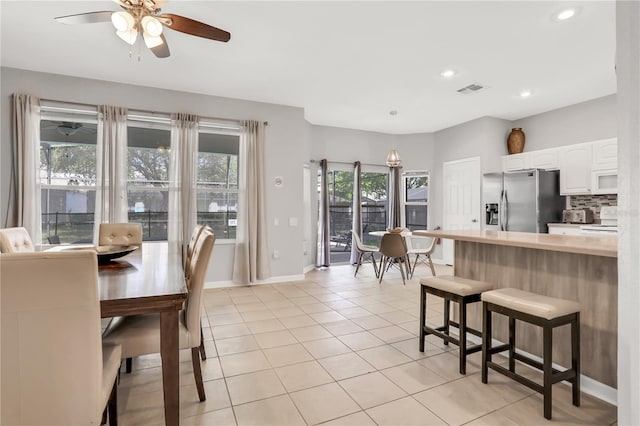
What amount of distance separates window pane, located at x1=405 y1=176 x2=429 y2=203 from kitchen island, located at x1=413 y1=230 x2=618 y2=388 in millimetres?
4676

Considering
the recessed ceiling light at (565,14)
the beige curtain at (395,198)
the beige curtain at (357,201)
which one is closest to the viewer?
the recessed ceiling light at (565,14)

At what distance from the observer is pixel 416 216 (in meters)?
7.52

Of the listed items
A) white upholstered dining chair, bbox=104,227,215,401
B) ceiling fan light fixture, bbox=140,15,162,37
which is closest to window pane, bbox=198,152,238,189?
ceiling fan light fixture, bbox=140,15,162,37

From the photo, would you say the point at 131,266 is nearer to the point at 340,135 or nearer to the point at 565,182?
the point at 340,135

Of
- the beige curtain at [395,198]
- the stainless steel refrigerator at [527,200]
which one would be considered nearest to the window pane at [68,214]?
the beige curtain at [395,198]

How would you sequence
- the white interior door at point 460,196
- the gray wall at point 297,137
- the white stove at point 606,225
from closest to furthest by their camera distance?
the gray wall at point 297,137 → the white stove at point 606,225 → the white interior door at point 460,196

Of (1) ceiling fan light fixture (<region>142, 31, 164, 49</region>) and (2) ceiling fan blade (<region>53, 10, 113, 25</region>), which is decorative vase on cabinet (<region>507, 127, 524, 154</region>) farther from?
(2) ceiling fan blade (<region>53, 10, 113, 25</region>)

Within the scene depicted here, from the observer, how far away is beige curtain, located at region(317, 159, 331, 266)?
6.55m

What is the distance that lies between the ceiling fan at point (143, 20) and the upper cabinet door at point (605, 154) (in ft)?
16.9

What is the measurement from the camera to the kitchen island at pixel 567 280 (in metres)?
2.01

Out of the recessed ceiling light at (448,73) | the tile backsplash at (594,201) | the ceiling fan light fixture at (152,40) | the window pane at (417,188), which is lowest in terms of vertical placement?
the tile backsplash at (594,201)

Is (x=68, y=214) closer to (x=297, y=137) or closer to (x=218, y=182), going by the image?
(x=218, y=182)

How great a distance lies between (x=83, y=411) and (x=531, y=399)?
2.43 m

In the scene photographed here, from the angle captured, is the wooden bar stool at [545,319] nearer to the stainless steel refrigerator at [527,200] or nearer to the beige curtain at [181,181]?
the stainless steel refrigerator at [527,200]
